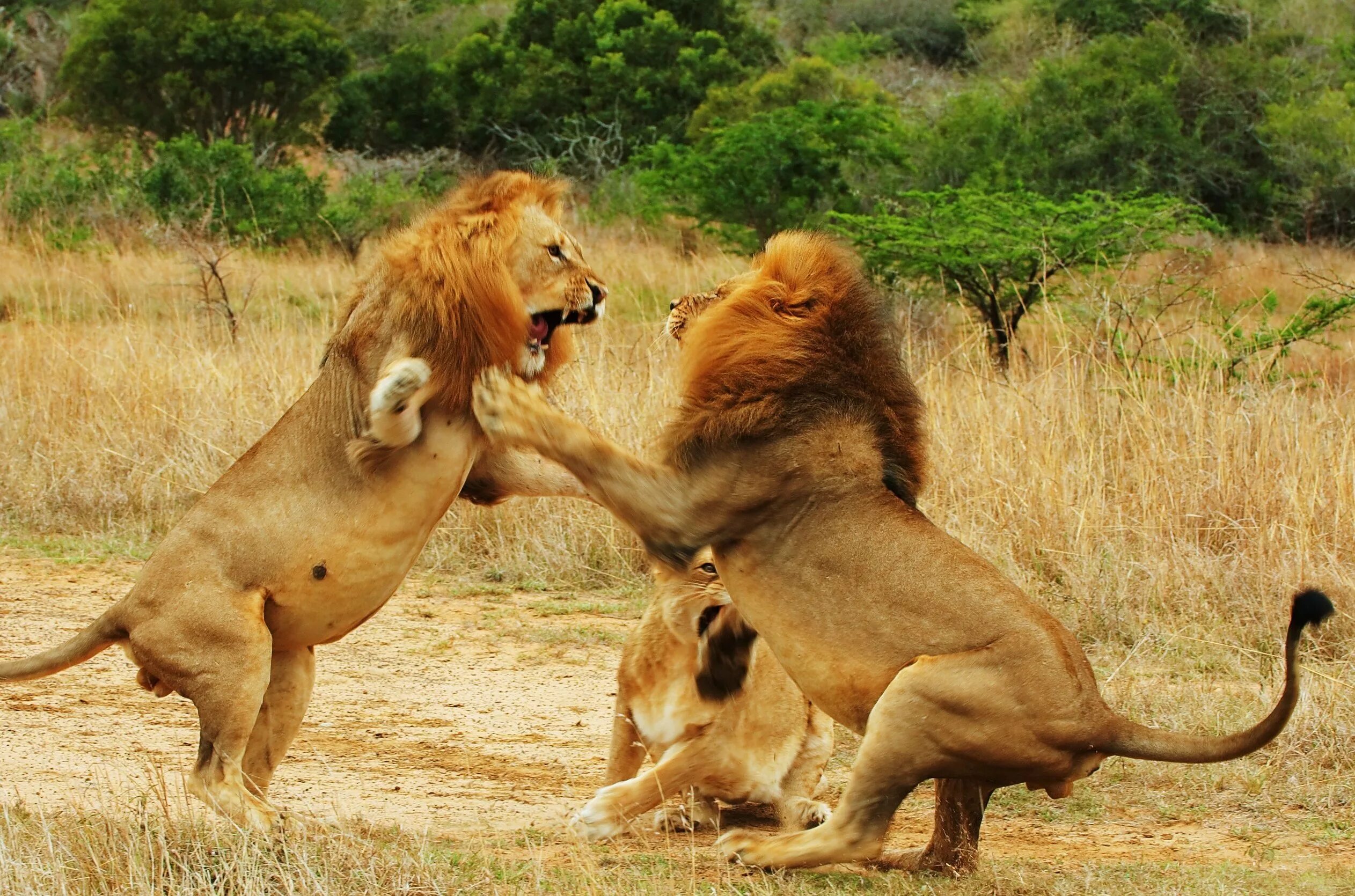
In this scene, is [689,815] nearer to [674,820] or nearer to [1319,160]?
[674,820]

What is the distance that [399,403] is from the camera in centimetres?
373

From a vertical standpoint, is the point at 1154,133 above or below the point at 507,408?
below

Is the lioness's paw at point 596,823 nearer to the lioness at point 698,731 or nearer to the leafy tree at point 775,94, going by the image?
the lioness at point 698,731

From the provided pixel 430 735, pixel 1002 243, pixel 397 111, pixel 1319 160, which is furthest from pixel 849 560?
pixel 397 111

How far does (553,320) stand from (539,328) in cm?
5

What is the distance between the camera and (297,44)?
69.3ft

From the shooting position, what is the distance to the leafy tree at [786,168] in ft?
44.8

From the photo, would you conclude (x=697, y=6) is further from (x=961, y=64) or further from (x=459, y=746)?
(x=459, y=746)

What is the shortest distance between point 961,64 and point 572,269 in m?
25.2

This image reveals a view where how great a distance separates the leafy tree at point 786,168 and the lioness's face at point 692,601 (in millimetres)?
9488

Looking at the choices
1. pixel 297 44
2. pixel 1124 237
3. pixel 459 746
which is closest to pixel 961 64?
pixel 297 44

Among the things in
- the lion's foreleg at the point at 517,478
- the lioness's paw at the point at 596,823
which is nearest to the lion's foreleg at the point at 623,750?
the lioness's paw at the point at 596,823

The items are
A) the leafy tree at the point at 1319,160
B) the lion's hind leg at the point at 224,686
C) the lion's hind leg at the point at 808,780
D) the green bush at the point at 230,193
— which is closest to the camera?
the lion's hind leg at the point at 224,686

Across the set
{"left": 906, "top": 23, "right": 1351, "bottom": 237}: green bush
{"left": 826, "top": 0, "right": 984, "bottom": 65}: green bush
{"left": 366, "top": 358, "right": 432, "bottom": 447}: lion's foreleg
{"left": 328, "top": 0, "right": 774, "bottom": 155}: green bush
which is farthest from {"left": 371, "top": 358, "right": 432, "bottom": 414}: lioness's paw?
{"left": 826, "top": 0, "right": 984, "bottom": 65}: green bush
